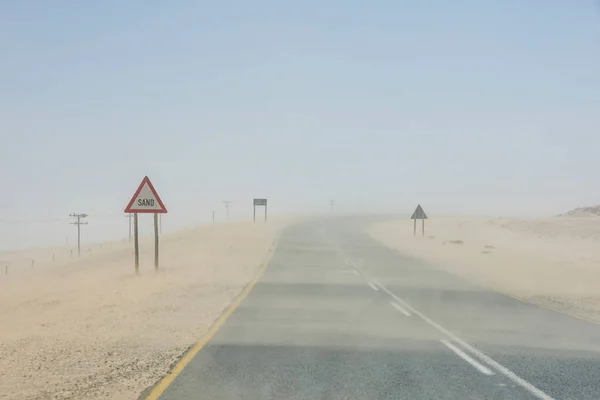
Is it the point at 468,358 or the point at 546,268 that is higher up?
the point at 468,358

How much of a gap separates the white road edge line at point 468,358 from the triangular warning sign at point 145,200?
42.5ft

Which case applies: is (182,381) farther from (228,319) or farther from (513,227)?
(513,227)

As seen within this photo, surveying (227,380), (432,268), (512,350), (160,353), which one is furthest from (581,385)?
(432,268)

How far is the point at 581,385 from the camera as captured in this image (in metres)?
7.79

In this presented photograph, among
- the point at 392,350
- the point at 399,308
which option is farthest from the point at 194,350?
the point at 399,308

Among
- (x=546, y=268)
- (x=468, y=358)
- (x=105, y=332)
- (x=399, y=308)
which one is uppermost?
(x=468, y=358)

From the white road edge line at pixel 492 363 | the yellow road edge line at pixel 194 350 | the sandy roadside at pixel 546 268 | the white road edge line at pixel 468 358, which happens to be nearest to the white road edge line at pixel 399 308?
the white road edge line at pixel 492 363

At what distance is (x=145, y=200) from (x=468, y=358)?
1448cm

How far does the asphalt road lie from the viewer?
747 centimetres

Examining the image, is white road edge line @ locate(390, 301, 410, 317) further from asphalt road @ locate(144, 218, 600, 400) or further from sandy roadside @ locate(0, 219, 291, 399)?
sandy roadside @ locate(0, 219, 291, 399)

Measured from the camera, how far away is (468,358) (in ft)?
30.6

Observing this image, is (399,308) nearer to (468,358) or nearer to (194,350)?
(468,358)

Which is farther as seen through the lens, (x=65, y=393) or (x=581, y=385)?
(x=581, y=385)

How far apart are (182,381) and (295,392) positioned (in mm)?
1392
